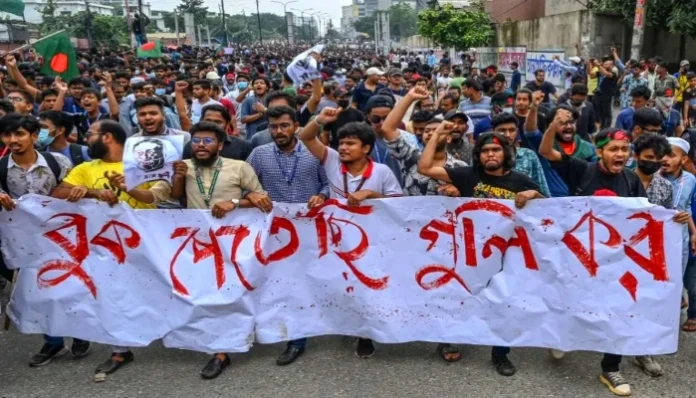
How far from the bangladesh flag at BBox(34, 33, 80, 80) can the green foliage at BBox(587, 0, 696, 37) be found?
13.3 meters

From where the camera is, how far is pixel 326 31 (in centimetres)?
16150

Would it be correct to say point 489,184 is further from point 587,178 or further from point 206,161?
point 206,161

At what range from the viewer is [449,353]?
380 centimetres

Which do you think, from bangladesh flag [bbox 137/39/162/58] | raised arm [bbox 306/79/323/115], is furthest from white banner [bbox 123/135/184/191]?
bangladesh flag [bbox 137/39/162/58]

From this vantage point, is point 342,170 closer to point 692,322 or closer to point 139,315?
point 139,315

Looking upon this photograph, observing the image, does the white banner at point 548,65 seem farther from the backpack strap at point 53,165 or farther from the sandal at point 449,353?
the backpack strap at point 53,165

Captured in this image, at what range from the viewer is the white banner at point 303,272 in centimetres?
359

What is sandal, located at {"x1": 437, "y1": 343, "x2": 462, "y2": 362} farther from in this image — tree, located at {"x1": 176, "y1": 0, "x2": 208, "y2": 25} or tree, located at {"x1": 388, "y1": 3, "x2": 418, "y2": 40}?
tree, located at {"x1": 388, "y1": 3, "x2": 418, "y2": 40}

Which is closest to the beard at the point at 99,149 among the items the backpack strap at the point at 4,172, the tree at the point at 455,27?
the backpack strap at the point at 4,172

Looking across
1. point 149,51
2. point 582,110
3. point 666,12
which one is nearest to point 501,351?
point 582,110

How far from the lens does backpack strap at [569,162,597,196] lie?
3762 millimetres

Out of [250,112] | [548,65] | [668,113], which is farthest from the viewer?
[548,65]

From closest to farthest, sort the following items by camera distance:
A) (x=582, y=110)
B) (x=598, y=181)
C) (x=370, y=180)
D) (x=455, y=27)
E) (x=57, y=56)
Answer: (x=598, y=181)
(x=370, y=180)
(x=582, y=110)
(x=57, y=56)
(x=455, y=27)

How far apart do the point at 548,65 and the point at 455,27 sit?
25.2 ft
